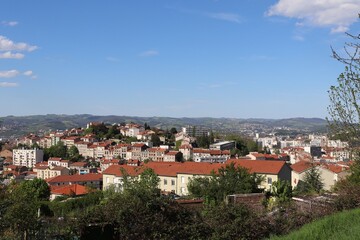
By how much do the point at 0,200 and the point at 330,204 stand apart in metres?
6.94

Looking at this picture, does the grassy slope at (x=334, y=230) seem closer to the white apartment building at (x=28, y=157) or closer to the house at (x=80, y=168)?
the house at (x=80, y=168)

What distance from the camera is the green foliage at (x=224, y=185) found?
62.2 ft

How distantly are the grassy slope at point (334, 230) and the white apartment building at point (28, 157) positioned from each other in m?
112

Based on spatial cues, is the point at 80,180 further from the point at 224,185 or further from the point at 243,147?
the point at 243,147

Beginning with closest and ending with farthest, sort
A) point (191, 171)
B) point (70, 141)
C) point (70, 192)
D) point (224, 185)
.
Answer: point (224, 185) → point (70, 192) → point (191, 171) → point (70, 141)

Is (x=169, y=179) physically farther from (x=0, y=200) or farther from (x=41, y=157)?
(x=41, y=157)

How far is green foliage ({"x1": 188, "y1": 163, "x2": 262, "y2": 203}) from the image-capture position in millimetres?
18958

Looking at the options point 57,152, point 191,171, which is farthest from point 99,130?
point 191,171

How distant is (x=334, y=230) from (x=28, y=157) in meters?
117

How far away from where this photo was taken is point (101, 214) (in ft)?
28.3

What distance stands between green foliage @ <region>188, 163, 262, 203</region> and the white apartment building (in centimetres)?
9888

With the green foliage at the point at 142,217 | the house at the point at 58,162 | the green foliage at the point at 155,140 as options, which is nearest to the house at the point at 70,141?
the green foliage at the point at 155,140

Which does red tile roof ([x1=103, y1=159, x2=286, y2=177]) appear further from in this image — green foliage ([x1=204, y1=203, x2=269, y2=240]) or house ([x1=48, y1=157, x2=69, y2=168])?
house ([x1=48, y1=157, x2=69, y2=168])

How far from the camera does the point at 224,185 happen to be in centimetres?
1934
